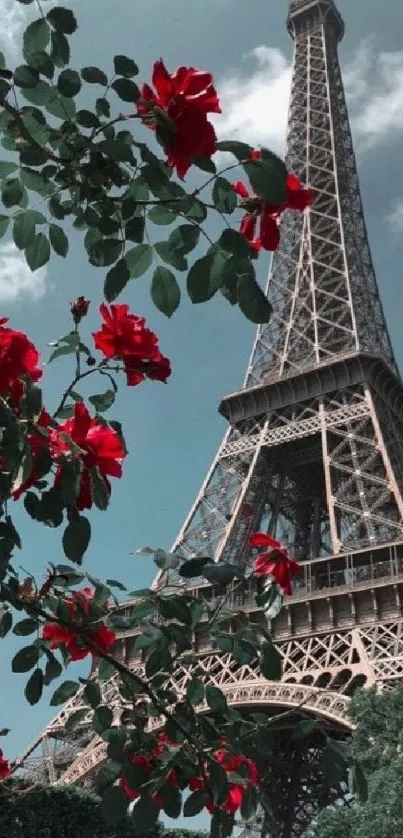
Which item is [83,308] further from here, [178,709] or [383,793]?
[383,793]

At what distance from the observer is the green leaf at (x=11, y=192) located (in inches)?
99.6

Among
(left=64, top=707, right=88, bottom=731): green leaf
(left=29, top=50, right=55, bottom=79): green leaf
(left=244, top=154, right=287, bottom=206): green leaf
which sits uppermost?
(left=29, top=50, right=55, bottom=79): green leaf

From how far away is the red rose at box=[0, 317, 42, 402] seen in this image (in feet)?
7.86

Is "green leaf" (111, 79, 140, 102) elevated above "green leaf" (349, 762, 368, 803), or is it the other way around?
"green leaf" (111, 79, 140, 102)

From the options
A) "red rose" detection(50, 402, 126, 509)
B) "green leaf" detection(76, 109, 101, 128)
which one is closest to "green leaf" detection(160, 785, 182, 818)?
"red rose" detection(50, 402, 126, 509)

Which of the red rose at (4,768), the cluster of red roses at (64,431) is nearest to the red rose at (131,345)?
the cluster of red roses at (64,431)

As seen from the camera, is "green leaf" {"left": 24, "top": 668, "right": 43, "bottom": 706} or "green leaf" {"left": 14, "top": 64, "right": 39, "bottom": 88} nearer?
"green leaf" {"left": 14, "top": 64, "right": 39, "bottom": 88}

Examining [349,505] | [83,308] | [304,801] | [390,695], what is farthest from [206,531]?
[83,308]

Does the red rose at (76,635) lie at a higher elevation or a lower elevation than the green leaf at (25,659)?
higher

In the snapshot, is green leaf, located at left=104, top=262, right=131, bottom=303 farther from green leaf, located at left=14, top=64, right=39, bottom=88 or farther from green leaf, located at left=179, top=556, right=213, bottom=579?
green leaf, located at left=179, top=556, right=213, bottom=579

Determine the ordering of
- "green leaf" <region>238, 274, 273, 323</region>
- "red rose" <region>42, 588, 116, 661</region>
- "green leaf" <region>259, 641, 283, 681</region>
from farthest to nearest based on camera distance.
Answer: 1. "red rose" <region>42, 588, 116, 661</region>
2. "green leaf" <region>259, 641, 283, 681</region>
3. "green leaf" <region>238, 274, 273, 323</region>

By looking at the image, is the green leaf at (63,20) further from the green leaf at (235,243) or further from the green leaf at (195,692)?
the green leaf at (195,692)

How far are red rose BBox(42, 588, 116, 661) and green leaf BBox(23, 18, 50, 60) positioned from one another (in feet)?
5.34

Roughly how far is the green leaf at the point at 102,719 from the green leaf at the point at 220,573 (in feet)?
1.90
